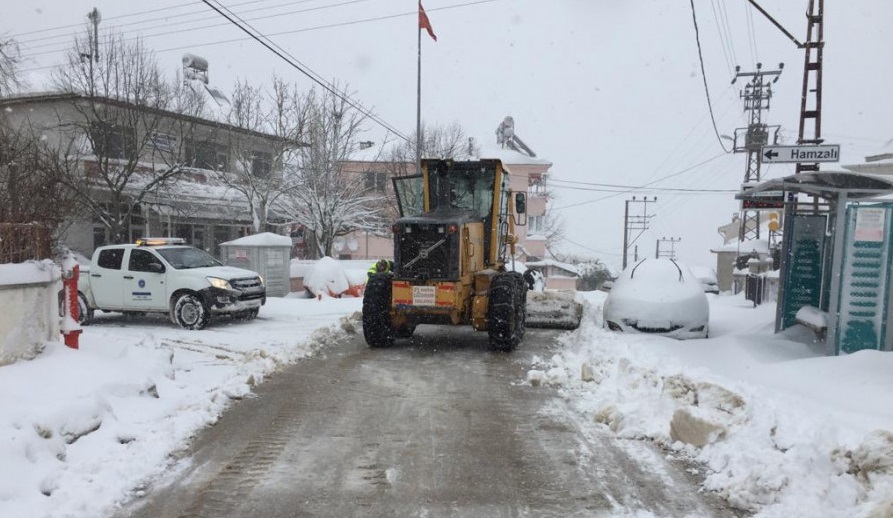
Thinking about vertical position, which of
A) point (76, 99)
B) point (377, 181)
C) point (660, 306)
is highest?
point (76, 99)

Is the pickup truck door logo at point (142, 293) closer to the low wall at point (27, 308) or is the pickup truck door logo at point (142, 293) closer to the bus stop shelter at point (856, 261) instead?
the low wall at point (27, 308)

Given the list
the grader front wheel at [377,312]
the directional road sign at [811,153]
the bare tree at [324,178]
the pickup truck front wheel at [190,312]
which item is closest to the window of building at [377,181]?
the bare tree at [324,178]

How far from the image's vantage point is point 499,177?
10.8 metres

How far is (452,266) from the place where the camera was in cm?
980

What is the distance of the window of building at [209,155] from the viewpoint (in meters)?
24.3

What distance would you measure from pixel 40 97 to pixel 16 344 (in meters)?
18.9

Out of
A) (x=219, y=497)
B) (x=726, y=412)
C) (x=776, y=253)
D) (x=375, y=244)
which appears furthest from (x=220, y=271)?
(x=375, y=244)

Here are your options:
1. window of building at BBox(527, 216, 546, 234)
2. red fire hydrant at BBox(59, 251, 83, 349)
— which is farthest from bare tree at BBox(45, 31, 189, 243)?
window of building at BBox(527, 216, 546, 234)

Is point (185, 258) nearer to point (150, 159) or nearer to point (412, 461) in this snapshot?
point (412, 461)

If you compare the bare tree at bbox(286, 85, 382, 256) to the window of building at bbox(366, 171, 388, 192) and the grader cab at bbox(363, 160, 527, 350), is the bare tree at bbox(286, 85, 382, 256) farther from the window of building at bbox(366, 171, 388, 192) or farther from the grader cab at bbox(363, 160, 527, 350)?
the grader cab at bbox(363, 160, 527, 350)

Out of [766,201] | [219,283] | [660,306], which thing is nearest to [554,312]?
[660,306]

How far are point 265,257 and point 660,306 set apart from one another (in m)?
11.9

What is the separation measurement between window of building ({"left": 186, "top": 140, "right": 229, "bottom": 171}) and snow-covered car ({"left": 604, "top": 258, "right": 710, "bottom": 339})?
18314mm

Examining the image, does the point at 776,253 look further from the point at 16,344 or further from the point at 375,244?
the point at 375,244
